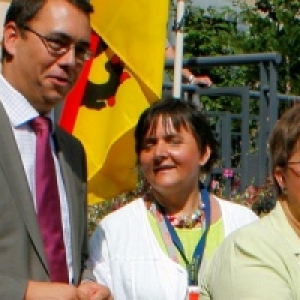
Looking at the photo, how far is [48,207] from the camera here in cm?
275

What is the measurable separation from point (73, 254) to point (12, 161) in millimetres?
392

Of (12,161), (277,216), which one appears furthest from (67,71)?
(277,216)

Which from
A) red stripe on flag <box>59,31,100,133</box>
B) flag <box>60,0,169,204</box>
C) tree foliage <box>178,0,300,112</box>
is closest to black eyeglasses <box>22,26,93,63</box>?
flag <box>60,0,169,204</box>

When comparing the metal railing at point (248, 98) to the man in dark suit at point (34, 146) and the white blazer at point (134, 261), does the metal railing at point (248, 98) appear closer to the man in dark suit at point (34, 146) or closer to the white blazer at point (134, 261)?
the white blazer at point (134, 261)

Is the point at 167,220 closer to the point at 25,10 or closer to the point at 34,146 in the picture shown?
the point at 34,146

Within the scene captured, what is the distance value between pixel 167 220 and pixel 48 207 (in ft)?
3.25

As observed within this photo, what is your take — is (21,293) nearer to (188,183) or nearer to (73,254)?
(73,254)

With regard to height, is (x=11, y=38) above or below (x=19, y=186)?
above

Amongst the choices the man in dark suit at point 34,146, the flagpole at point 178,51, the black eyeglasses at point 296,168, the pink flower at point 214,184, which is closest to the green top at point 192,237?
the man in dark suit at point 34,146

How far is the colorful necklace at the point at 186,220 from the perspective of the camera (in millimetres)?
3656

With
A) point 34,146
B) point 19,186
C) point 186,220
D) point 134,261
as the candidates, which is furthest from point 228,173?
point 19,186

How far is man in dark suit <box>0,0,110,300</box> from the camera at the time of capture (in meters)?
2.60

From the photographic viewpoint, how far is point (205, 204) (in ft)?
12.3

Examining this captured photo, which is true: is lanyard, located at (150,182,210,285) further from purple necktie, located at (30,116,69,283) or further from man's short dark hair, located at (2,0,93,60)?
man's short dark hair, located at (2,0,93,60)
